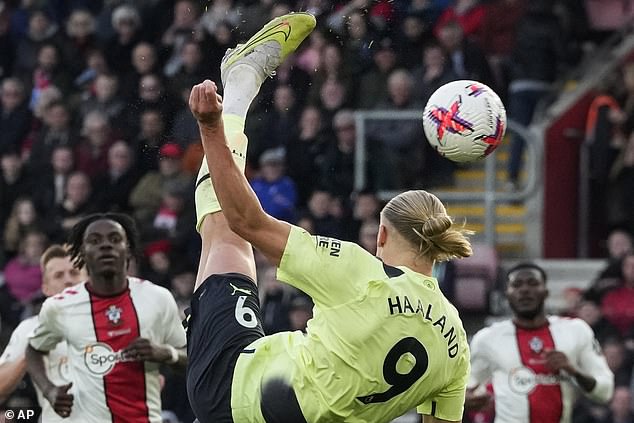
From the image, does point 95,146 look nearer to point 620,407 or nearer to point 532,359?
point 620,407

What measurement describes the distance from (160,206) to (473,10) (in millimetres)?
3184

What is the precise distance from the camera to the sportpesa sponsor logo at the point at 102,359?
28.1 feet

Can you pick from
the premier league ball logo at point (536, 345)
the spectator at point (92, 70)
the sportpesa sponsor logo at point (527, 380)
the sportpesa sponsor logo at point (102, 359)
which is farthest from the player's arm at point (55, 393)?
the spectator at point (92, 70)

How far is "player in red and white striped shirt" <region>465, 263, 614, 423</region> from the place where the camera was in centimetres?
998

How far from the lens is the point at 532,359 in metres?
10.0

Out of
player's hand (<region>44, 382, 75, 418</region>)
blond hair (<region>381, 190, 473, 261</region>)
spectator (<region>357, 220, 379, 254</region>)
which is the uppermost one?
blond hair (<region>381, 190, 473, 261</region>)

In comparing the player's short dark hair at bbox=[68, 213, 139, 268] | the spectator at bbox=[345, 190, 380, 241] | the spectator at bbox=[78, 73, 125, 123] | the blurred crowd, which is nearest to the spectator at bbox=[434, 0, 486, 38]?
the blurred crowd

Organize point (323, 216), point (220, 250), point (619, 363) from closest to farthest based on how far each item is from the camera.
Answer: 1. point (220, 250)
2. point (619, 363)
3. point (323, 216)

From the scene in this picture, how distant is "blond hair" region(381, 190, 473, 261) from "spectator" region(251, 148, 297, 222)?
6.23m

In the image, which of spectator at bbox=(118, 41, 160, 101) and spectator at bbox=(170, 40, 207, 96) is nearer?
spectator at bbox=(170, 40, 207, 96)

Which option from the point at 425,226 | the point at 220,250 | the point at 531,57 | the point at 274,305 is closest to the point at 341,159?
the point at 274,305

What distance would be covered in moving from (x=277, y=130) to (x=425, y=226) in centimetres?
694

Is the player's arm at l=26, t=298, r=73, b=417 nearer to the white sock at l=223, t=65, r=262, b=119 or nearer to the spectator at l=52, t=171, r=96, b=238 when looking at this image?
the white sock at l=223, t=65, r=262, b=119

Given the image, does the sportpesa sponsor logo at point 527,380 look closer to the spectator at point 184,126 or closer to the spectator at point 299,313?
the spectator at point 299,313
